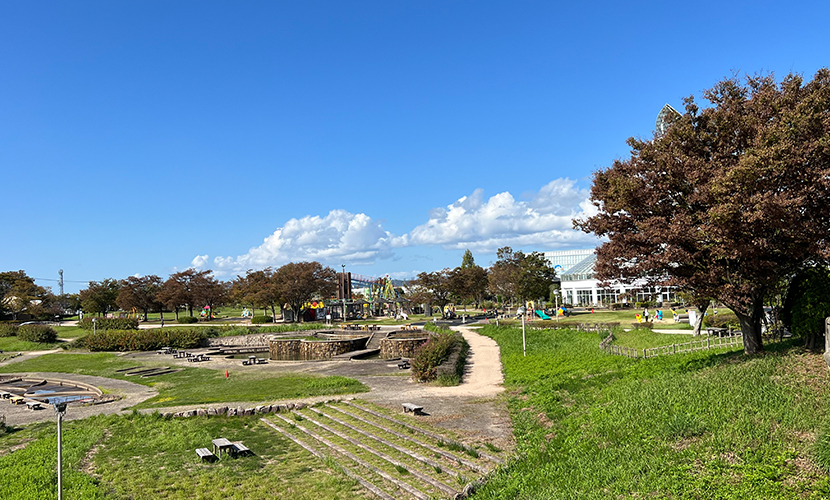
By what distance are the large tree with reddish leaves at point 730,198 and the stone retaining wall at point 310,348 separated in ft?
86.5

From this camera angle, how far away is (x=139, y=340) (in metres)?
43.3

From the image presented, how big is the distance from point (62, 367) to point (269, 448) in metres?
29.7

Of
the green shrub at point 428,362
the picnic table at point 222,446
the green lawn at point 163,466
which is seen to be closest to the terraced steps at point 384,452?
the green lawn at point 163,466

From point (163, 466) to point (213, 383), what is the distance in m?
13.9

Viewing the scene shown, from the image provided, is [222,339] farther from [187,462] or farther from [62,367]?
[187,462]

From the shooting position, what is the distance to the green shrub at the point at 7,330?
5469 centimetres

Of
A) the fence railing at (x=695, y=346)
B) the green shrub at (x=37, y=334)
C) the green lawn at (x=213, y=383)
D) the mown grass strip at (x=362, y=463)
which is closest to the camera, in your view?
the mown grass strip at (x=362, y=463)

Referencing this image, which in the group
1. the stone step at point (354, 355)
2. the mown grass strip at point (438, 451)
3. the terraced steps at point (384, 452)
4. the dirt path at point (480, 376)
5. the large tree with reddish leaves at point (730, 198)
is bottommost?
the stone step at point (354, 355)

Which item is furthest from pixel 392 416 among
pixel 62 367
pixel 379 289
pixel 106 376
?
pixel 379 289

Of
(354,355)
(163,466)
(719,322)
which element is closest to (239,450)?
(163,466)

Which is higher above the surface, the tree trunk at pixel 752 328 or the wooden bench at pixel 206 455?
the tree trunk at pixel 752 328

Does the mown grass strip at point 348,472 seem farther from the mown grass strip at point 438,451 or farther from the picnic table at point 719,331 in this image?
the picnic table at point 719,331

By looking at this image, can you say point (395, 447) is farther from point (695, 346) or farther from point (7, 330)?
point (7, 330)

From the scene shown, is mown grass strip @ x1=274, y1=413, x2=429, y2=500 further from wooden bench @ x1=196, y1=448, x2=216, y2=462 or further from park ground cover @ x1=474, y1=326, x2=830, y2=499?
wooden bench @ x1=196, y1=448, x2=216, y2=462
